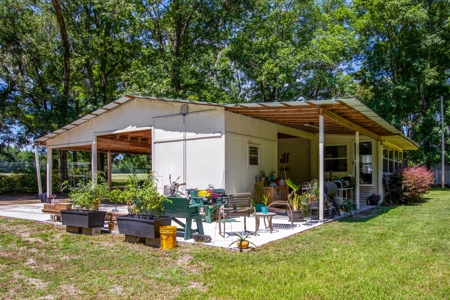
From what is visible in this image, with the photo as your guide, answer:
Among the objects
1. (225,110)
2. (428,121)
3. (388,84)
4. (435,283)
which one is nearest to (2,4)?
(225,110)

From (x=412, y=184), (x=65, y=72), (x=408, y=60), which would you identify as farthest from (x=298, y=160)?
(x=65, y=72)

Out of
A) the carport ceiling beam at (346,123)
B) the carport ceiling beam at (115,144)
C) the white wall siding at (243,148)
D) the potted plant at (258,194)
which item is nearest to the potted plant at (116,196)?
the white wall siding at (243,148)

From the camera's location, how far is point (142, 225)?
226 inches

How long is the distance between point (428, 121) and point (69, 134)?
66.0ft

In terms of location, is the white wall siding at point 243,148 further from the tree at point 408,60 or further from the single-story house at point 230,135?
the tree at point 408,60

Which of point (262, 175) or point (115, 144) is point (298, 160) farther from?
point (115, 144)

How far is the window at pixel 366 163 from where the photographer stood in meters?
12.8

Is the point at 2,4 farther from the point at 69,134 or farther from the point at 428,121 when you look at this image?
the point at 428,121

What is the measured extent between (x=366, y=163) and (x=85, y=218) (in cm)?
998

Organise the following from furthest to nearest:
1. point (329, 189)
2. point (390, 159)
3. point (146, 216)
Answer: point (390, 159) < point (329, 189) < point (146, 216)

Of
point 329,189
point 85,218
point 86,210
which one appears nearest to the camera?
point 85,218

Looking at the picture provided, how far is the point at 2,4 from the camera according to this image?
1678 cm

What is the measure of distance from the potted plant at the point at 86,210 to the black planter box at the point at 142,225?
0.99m

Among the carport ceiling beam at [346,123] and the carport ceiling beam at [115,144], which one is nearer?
the carport ceiling beam at [346,123]
